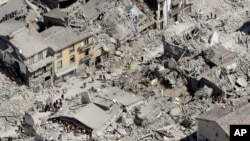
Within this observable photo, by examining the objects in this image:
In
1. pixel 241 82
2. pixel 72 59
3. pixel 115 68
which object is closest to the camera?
pixel 241 82

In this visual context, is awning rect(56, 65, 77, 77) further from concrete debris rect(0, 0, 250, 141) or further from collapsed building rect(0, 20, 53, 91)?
collapsed building rect(0, 20, 53, 91)

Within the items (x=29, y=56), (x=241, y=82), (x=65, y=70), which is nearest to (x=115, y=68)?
(x=65, y=70)

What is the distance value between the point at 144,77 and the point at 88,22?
1141 centimetres

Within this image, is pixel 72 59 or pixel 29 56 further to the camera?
pixel 72 59

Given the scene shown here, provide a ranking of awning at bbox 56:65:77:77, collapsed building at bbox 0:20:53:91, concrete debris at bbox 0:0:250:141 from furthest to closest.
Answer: awning at bbox 56:65:77:77, collapsed building at bbox 0:20:53:91, concrete debris at bbox 0:0:250:141

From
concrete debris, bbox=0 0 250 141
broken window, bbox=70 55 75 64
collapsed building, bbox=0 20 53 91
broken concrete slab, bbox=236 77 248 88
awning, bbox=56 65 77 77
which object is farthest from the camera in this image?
broken window, bbox=70 55 75 64

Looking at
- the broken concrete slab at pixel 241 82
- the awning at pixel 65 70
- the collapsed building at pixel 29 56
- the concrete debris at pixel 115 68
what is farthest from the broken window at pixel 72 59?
the broken concrete slab at pixel 241 82

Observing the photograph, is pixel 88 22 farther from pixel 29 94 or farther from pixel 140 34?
pixel 29 94

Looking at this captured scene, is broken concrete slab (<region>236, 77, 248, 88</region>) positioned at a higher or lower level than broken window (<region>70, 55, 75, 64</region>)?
lower

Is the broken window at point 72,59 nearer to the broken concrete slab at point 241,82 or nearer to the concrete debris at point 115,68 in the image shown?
the concrete debris at point 115,68

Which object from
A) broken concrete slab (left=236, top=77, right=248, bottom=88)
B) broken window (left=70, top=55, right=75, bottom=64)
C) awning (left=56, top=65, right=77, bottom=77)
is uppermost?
broken window (left=70, top=55, right=75, bottom=64)

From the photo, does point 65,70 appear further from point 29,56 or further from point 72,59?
point 29,56

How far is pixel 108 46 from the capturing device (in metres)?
87.9

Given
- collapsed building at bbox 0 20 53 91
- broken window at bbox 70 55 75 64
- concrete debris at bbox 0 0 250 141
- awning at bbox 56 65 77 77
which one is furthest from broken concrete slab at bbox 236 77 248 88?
collapsed building at bbox 0 20 53 91
